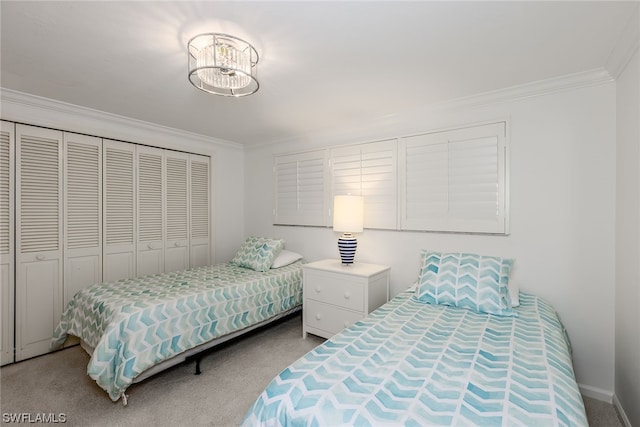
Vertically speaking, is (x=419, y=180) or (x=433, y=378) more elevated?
(x=419, y=180)

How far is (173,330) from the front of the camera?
2275mm

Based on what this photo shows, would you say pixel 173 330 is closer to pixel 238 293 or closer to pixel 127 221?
pixel 238 293

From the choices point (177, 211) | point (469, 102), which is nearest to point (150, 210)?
point (177, 211)

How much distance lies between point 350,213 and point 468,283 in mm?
1279

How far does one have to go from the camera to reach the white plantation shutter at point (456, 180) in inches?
97.5

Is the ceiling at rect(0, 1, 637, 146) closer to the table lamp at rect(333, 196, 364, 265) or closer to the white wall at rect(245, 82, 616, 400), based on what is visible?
the white wall at rect(245, 82, 616, 400)

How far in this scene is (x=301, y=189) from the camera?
3809 millimetres

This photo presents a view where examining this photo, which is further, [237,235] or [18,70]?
[237,235]

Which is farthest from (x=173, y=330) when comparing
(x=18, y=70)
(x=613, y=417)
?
(x=613, y=417)

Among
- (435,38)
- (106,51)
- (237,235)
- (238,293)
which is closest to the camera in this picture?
(435,38)

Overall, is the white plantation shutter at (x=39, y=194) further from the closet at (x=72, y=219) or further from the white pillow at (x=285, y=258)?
the white pillow at (x=285, y=258)

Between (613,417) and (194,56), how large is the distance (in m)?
3.58

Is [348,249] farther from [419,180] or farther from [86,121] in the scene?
[86,121]

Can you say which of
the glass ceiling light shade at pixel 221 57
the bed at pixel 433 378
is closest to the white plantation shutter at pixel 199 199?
the glass ceiling light shade at pixel 221 57
